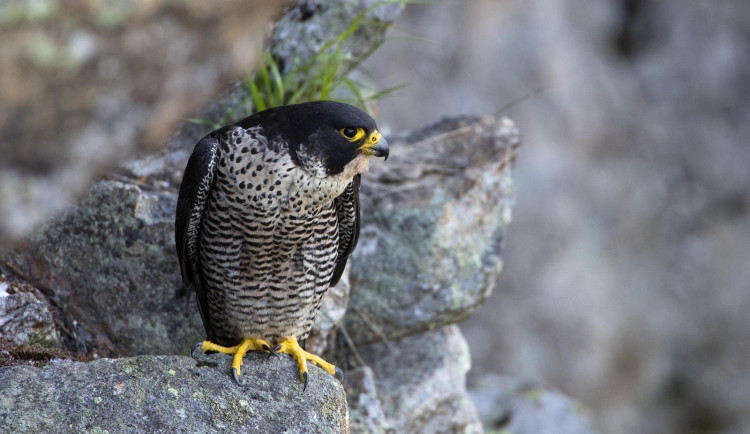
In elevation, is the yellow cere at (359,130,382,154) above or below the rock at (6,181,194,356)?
above

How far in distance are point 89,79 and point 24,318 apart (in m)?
2.74

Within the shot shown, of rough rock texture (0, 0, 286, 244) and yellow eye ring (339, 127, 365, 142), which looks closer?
rough rock texture (0, 0, 286, 244)

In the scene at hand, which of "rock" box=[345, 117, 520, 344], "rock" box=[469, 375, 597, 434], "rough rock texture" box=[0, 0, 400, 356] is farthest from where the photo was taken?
"rock" box=[469, 375, 597, 434]

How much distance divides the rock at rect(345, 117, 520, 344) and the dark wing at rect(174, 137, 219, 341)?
4.91 feet

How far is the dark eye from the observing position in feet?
11.1

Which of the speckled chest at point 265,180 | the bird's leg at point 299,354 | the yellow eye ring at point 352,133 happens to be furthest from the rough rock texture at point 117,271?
the yellow eye ring at point 352,133

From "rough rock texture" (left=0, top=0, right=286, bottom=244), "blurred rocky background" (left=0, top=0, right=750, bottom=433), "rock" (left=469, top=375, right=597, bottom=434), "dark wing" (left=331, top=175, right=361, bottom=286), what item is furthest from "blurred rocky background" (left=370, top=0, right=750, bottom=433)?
"rough rock texture" (left=0, top=0, right=286, bottom=244)

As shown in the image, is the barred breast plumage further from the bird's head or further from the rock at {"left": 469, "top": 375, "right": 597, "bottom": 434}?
the rock at {"left": 469, "top": 375, "right": 597, "bottom": 434}

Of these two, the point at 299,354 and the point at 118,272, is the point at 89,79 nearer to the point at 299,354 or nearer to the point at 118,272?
the point at 299,354

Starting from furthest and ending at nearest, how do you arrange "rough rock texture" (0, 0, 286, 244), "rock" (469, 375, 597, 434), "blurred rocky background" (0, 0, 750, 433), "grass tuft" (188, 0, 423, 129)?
"rock" (469, 375, 597, 434) → "grass tuft" (188, 0, 423, 129) → "blurred rocky background" (0, 0, 750, 433) → "rough rock texture" (0, 0, 286, 244)

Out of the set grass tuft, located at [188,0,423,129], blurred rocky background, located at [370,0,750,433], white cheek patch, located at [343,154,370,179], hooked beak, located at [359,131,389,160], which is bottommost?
blurred rocky background, located at [370,0,750,433]

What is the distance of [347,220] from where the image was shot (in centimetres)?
404

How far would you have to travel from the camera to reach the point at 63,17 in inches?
42.7

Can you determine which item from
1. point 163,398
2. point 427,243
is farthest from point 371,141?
point 427,243
